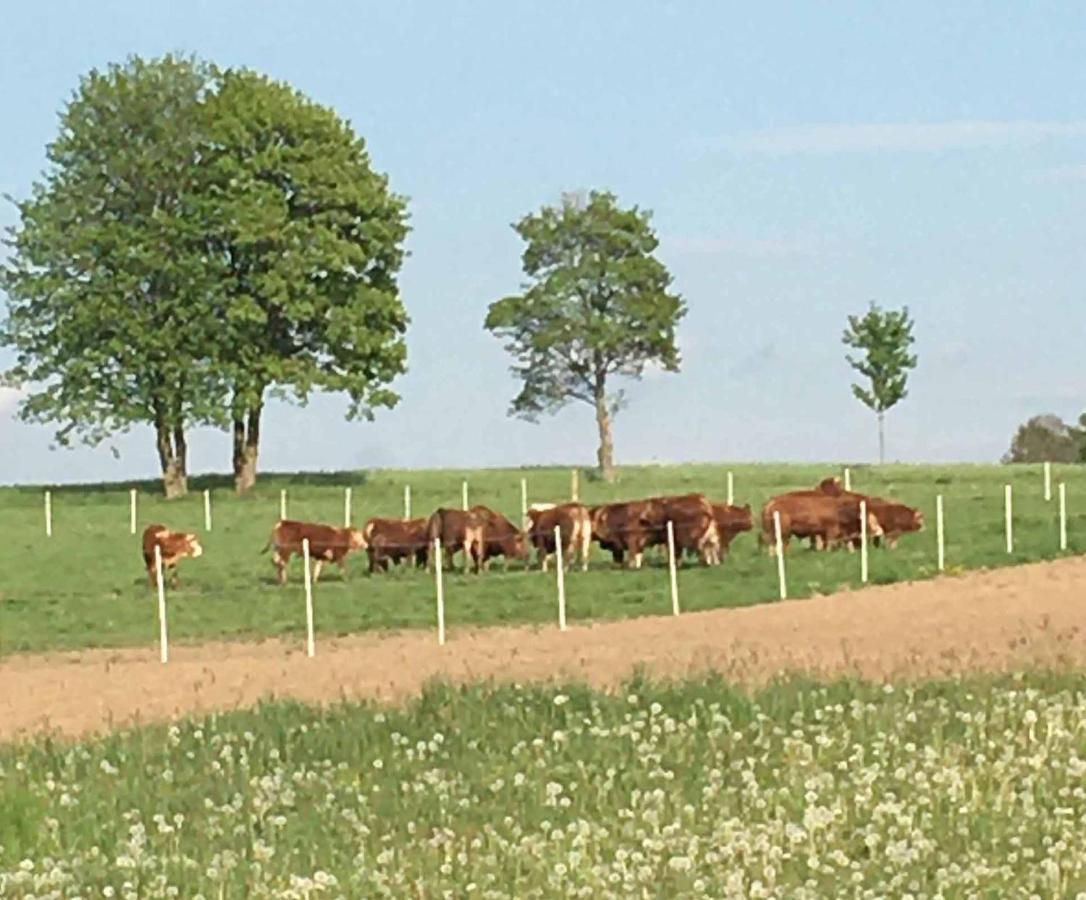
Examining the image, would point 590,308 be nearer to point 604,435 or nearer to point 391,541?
point 604,435

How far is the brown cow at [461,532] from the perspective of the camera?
42656 mm

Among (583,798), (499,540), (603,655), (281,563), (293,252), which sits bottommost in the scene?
(603,655)

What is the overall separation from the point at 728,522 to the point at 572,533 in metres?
2.82

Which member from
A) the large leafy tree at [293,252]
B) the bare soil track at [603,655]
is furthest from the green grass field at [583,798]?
the large leafy tree at [293,252]

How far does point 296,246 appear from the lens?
7119cm

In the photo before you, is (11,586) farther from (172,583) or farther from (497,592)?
(497,592)

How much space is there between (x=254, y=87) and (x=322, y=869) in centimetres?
6505

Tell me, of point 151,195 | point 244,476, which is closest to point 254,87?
point 151,195

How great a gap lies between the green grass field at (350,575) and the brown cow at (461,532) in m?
0.55

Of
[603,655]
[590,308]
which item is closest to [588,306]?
[590,308]

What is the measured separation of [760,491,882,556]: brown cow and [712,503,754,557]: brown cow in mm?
520

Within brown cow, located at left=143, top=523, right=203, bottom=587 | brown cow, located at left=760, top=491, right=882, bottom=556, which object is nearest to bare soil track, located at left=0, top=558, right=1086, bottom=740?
brown cow, located at left=760, top=491, right=882, bottom=556

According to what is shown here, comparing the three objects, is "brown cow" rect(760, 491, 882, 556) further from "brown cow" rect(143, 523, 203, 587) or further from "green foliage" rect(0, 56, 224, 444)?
"green foliage" rect(0, 56, 224, 444)

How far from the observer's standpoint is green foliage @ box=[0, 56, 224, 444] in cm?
7050
